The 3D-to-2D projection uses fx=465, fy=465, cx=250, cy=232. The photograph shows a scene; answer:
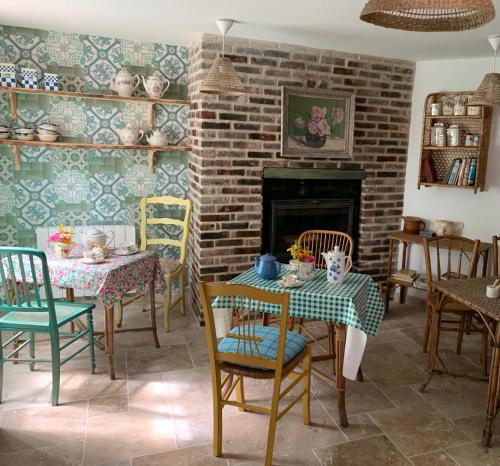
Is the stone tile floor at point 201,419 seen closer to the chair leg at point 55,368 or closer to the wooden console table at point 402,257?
the chair leg at point 55,368

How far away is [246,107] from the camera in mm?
3729

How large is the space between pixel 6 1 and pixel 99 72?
39.4 inches

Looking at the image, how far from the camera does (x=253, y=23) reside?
3.20 m

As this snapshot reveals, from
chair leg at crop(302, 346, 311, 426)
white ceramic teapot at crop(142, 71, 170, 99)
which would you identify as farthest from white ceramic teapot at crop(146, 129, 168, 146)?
chair leg at crop(302, 346, 311, 426)

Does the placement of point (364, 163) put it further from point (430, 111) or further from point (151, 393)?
point (151, 393)

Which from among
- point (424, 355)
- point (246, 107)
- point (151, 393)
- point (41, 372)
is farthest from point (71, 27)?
point (424, 355)

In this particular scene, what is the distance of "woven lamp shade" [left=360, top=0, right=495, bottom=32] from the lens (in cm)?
130

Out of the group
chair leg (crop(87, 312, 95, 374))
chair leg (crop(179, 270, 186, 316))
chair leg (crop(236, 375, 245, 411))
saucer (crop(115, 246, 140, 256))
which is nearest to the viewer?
chair leg (crop(236, 375, 245, 411))

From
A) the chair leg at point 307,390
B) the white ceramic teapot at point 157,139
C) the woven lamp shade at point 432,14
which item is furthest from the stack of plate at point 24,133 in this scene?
the woven lamp shade at point 432,14

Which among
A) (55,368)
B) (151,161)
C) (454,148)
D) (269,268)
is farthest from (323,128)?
(55,368)

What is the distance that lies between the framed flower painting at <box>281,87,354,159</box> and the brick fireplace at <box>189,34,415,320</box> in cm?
7

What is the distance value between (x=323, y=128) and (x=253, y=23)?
1.17 metres

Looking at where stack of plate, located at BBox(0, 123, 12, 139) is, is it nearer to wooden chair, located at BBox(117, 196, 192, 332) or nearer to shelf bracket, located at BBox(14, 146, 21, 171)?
shelf bracket, located at BBox(14, 146, 21, 171)

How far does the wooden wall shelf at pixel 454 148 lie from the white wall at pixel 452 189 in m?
0.08
